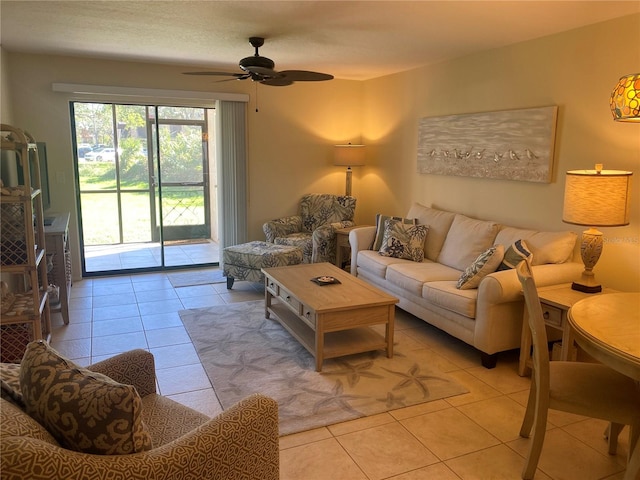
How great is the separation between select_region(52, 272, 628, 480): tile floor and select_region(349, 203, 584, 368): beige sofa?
261mm

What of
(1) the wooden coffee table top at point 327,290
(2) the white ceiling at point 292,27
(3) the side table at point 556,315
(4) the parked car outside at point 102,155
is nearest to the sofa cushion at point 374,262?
(1) the wooden coffee table top at point 327,290

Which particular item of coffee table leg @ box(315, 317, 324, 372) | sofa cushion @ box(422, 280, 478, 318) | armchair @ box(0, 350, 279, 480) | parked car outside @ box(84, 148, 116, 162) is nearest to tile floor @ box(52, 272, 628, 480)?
sofa cushion @ box(422, 280, 478, 318)

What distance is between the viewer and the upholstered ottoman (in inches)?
197

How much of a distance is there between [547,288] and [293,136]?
12.7ft

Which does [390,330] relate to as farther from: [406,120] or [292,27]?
[406,120]

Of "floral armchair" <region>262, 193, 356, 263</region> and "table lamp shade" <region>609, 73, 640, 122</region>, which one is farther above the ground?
"table lamp shade" <region>609, 73, 640, 122</region>

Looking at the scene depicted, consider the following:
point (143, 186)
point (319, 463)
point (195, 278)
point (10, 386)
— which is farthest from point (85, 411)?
point (143, 186)

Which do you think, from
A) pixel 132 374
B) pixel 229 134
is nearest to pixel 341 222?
pixel 229 134

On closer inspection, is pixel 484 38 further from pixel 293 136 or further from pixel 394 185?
pixel 293 136

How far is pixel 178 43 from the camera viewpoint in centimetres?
430

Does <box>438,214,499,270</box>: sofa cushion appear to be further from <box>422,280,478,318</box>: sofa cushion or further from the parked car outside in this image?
the parked car outside

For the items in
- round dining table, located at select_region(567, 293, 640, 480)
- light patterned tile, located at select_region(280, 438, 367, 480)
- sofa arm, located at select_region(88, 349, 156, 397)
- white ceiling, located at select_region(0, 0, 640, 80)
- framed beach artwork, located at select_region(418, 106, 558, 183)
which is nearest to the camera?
round dining table, located at select_region(567, 293, 640, 480)

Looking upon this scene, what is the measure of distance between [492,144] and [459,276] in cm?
126

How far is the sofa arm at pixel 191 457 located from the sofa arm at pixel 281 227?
166 inches
